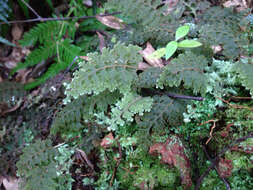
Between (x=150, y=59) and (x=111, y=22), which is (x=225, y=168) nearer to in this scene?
(x=150, y=59)

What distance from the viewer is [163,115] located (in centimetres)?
135

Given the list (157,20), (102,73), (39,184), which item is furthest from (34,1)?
(39,184)

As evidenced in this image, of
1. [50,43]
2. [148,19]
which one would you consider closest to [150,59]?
[148,19]

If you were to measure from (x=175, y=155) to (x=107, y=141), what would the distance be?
522 millimetres

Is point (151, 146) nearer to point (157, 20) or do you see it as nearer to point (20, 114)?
point (157, 20)

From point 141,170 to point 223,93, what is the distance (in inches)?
30.6

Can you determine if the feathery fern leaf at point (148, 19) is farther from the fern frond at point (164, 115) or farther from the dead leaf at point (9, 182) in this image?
the dead leaf at point (9, 182)

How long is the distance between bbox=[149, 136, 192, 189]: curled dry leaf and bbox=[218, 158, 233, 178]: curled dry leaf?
0.19m

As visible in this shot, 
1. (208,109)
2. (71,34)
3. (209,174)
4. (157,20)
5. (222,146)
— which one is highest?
(157,20)

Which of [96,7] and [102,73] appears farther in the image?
[96,7]

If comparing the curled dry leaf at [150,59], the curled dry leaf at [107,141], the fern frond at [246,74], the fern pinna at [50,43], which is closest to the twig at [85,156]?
the curled dry leaf at [107,141]

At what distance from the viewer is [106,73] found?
1.29 metres

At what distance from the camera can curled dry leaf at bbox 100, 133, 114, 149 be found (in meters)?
1.57

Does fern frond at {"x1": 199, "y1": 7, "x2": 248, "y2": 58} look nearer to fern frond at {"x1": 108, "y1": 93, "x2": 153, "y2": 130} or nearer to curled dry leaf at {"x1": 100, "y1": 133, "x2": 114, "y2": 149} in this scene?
fern frond at {"x1": 108, "y1": 93, "x2": 153, "y2": 130}
